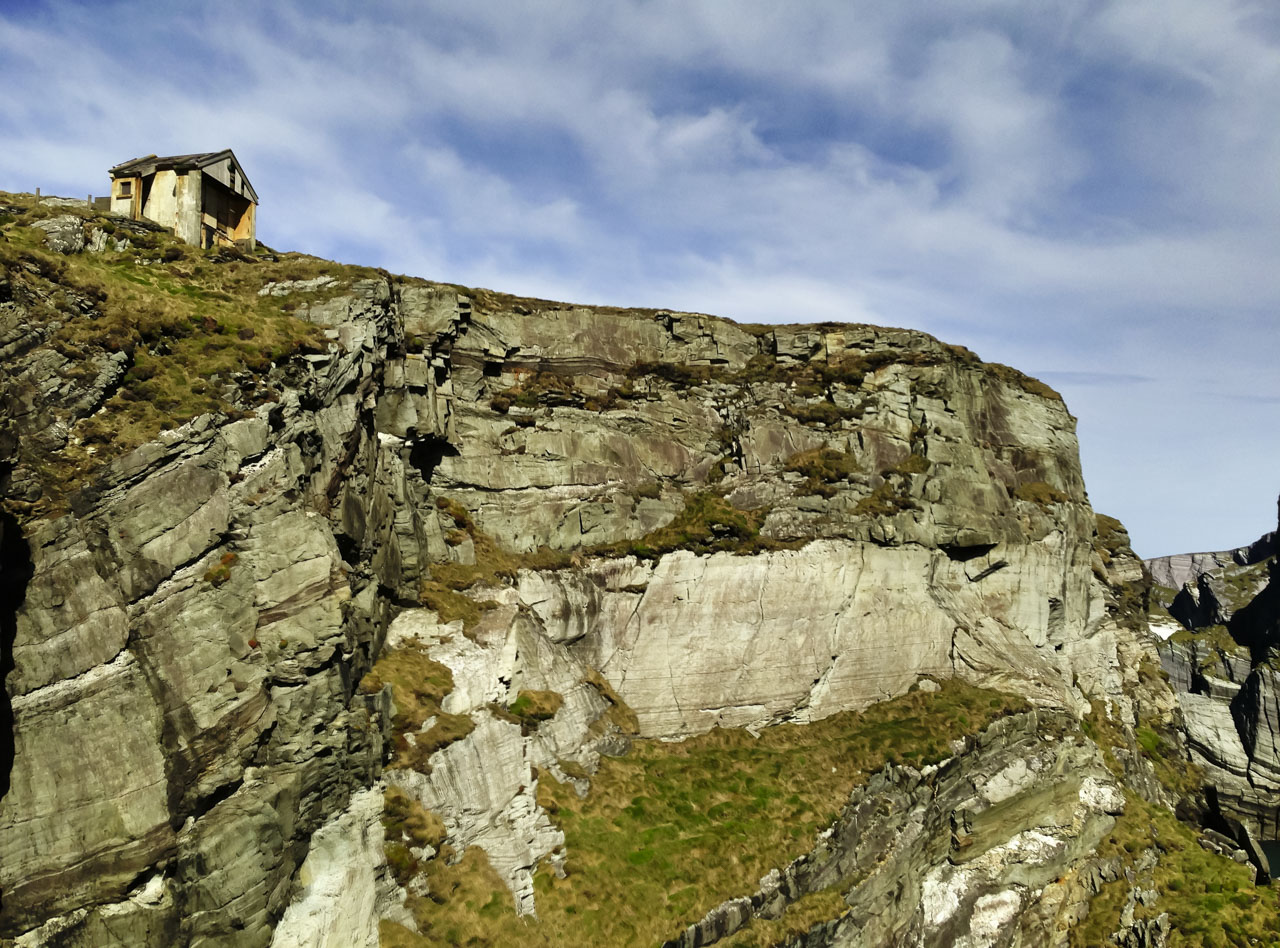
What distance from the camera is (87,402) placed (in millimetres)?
28000

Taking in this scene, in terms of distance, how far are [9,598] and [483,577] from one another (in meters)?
20.6

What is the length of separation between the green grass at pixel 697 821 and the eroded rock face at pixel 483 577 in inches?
51.9

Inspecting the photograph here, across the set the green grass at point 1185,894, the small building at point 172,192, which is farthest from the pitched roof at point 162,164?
the green grass at point 1185,894

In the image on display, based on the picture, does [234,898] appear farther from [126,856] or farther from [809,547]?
[809,547]

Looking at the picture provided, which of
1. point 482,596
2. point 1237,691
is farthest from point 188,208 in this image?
point 1237,691

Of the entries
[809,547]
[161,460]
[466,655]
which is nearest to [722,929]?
[466,655]

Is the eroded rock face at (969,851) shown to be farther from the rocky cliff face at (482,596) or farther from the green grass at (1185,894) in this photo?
the green grass at (1185,894)

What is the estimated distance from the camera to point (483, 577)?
41844 millimetres

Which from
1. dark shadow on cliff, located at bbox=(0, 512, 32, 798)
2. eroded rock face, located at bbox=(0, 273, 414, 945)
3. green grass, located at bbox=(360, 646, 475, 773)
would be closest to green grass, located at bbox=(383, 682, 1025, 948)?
green grass, located at bbox=(360, 646, 475, 773)

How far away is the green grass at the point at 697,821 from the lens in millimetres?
30422

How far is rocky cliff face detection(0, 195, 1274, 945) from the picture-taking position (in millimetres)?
25125

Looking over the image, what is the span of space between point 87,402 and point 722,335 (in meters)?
38.6

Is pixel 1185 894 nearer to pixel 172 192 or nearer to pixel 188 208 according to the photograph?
pixel 188 208

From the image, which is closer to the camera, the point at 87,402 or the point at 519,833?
the point at 87,402
